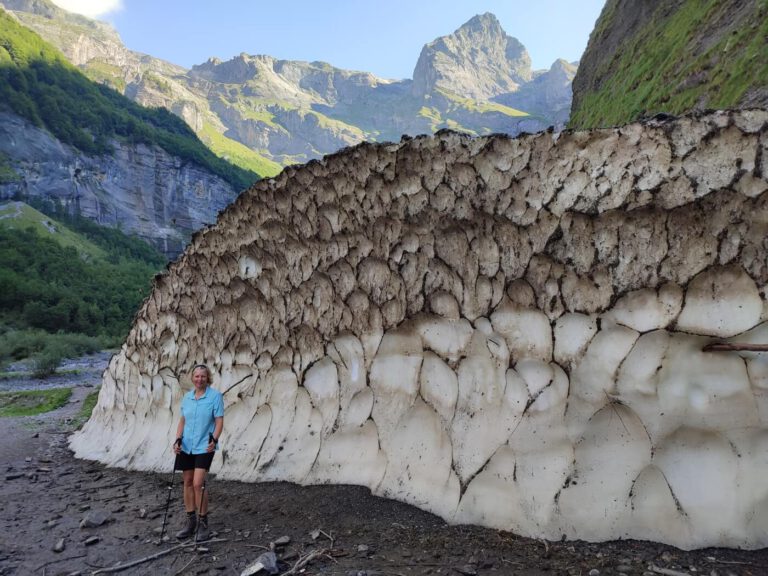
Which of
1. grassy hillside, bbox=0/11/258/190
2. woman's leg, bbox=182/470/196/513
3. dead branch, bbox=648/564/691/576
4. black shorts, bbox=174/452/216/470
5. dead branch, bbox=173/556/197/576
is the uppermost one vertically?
grassy hillside, bbox=0/11/258/190

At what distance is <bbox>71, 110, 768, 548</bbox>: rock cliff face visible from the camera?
3.05 meters

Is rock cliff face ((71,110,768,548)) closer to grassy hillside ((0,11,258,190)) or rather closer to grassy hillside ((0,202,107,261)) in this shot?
grassy hillside ((0,202,107,261))

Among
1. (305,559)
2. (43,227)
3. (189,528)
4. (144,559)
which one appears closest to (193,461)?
(189,528)

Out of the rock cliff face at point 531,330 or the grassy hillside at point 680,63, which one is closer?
the rock cliff face at point 531,330

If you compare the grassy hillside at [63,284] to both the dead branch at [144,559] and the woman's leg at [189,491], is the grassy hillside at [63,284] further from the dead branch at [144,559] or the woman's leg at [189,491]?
the dead branch at [144,559]

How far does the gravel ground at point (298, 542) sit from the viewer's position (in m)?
2.85

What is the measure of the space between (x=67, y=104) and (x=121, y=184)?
20673 mm

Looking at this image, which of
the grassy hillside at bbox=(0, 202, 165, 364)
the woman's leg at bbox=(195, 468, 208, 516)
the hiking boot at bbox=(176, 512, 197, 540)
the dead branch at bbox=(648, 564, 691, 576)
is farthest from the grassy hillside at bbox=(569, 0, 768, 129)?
the grassy hillside at bbox=(0, 202, 165, 364)

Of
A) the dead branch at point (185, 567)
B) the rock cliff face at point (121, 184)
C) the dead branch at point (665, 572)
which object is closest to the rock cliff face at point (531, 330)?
the dead branch at point (665, 572)

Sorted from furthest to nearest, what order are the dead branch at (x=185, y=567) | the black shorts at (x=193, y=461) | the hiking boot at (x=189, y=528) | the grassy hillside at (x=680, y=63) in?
the grassy hillside at (x=680, y=63)
the black shorts at (x=193, y=461)
the hiking boot at (x=189, y=528)
the dead branch at (x=185, y=567)

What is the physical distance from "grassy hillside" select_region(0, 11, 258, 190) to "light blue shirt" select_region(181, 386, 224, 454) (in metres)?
108

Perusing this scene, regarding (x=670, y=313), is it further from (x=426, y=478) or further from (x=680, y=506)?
(x=426, y=478)

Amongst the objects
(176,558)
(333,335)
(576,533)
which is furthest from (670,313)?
(176,558)

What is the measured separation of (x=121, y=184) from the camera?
9650 centimetres
